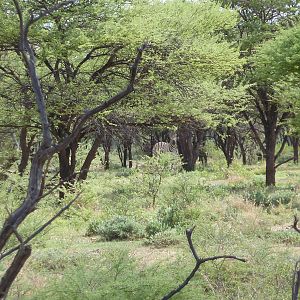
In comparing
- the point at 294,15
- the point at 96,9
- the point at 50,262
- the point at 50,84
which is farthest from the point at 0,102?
the point at 294,15

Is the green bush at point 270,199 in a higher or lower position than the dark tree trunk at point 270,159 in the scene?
lower

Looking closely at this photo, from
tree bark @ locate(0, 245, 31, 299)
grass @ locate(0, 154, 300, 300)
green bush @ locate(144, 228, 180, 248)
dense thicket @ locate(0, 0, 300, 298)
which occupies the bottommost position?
green bush @ locate(144, 228, 180, 248)

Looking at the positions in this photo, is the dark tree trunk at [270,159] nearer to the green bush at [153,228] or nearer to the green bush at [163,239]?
the green bush at [153,228]

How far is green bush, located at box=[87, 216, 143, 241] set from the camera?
934 centimetres

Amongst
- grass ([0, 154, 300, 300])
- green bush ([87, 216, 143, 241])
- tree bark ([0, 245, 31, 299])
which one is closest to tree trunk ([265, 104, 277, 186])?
grass ([0, 154, 300, 300])

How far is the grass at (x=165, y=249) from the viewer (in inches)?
143

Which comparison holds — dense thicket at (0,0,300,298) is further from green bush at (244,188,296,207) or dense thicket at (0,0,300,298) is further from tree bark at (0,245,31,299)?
tree bark at (0,245,31,299)

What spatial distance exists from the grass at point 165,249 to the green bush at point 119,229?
15 cm

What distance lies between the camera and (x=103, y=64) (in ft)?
51.9

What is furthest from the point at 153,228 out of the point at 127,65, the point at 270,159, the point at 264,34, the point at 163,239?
the point at 270,159

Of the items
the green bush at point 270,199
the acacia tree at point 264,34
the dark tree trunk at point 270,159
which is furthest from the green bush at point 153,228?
the dark tree trunk at point 270,159

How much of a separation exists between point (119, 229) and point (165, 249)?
1579 mm

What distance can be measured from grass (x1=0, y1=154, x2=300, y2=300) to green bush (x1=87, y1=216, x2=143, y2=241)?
0.15m

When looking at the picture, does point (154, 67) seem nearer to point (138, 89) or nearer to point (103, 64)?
point (138, 89)
